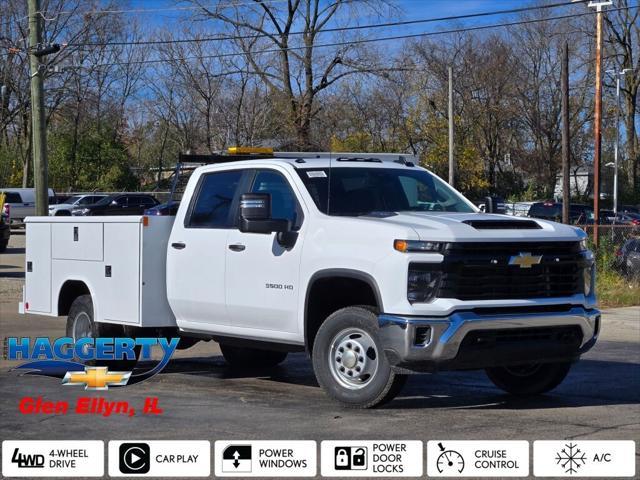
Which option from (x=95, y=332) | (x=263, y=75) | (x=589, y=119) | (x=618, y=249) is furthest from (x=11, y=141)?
(x=95, y=332)

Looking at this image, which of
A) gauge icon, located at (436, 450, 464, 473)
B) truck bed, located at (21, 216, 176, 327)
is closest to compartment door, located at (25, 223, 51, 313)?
truck bed, located at (21, 216, 176, 327)

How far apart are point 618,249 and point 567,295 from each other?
48.0 ft

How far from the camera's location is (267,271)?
352 inches

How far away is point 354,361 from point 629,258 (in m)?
15.0

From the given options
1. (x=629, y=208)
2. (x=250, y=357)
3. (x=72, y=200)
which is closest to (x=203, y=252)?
(x=250, y=357)

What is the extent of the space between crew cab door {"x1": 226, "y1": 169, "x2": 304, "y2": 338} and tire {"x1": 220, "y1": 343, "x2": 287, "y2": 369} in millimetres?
1995

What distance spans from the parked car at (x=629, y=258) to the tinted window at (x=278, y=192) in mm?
14091

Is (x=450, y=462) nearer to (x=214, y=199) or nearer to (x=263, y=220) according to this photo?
(x=263, y=220)

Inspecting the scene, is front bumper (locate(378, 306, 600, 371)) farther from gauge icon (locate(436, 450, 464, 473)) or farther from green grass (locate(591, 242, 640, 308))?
green grass (locate(591, 242, 640, 308))

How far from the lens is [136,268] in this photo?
32.1 feet

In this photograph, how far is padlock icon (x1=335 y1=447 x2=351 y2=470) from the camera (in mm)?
6422

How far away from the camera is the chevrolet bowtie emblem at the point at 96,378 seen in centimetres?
978

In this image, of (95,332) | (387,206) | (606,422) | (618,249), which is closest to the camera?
(606,422)

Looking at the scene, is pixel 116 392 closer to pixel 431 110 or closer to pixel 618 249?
pixel 618 249
